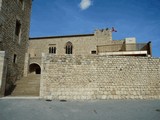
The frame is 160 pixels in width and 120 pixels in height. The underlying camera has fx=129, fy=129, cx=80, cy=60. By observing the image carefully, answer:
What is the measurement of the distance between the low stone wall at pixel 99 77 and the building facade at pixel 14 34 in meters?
3.40

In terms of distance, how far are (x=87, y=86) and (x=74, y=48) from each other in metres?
14.2

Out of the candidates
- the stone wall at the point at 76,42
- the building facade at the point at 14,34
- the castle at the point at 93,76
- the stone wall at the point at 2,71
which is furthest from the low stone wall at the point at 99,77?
the stone wall at the point at 76,42

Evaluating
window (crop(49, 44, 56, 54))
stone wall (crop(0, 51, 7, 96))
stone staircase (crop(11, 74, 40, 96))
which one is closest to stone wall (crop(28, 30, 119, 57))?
window (crop(49, 44, 56, 54))

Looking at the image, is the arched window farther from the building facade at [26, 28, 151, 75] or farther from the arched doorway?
the arched doorway

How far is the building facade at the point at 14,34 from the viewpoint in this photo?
10281 mm

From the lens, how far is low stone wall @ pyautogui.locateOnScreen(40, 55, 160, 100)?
809 centimetres

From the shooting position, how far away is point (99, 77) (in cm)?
840

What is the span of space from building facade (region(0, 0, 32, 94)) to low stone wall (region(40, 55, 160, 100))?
3400 millimetres

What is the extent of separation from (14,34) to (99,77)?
892 cm

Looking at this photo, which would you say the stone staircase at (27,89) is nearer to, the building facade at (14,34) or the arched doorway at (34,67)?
the building facade at (14,34)

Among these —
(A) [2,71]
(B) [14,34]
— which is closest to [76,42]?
(B) [14,34]

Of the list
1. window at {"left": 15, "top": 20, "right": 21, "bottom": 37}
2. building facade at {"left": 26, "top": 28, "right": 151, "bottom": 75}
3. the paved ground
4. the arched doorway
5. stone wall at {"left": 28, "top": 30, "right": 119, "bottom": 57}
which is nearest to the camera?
the paved ground

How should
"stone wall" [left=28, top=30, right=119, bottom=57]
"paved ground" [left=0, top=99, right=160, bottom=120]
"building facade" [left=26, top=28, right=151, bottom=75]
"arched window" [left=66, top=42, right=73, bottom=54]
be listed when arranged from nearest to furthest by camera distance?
"paved ground" [left=0, top=99, right=160, bottom=120], "building facade" [left=26, top=28, right=151, bottom=75], "stone wall" [left=28, top=30, right=119, bottom=57], "arched window" [left=66, top=42, right=73, bottom=54]

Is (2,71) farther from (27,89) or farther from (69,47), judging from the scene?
(69,47)
